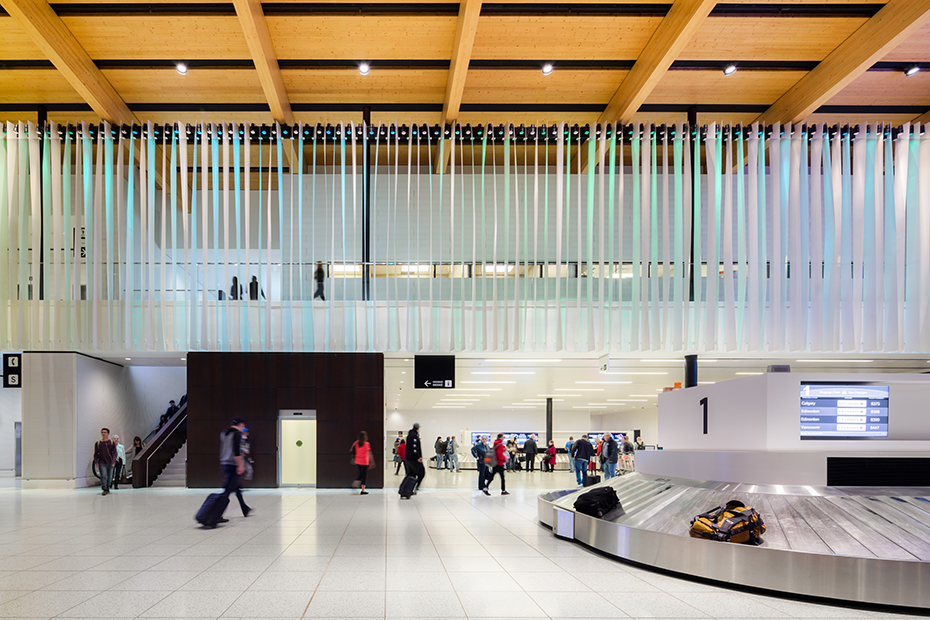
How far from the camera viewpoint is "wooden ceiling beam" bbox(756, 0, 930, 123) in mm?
11789

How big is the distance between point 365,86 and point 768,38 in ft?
29.0

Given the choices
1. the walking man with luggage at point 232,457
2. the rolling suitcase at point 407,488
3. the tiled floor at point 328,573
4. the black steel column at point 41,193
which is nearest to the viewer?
the tiled floor at point 328,573

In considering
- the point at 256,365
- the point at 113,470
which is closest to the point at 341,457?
the point at 256,365

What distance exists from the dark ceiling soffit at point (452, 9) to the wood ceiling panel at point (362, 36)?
0.53 feet

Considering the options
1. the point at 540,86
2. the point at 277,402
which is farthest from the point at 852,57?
the point at 277,402

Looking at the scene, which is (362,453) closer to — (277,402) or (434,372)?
(434,372)

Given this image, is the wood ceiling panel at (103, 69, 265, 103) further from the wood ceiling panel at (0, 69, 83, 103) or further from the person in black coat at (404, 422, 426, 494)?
the person in black coat at (404, 422, 426, 494)

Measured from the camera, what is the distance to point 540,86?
15.1 metres

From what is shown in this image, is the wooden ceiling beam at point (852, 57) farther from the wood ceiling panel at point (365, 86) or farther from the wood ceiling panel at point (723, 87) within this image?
the wood ceiling panel at point (365, 86)

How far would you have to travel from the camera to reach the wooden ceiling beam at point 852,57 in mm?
11789

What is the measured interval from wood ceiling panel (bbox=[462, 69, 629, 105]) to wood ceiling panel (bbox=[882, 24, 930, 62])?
18.5 ft

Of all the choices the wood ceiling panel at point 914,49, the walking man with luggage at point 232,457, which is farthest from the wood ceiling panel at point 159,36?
the wood ceiling panel at point 914,49

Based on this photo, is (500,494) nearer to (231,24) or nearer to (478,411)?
(231,24)

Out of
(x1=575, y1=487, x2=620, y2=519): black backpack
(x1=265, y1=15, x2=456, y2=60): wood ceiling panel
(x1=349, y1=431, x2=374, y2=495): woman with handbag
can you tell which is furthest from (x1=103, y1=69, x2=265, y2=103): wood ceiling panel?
(x1=575, y1=487, x2=620, y2=519): black backpack
